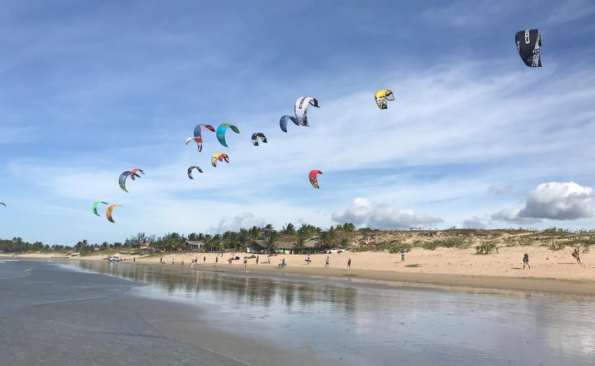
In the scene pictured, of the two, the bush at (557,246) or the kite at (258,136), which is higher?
the kite at (258,136)

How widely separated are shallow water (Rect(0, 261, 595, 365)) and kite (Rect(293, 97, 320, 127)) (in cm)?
1123

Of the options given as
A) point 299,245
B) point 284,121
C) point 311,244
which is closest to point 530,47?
point 284,121

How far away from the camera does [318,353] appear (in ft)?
29.8

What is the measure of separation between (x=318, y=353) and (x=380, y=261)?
34.2 metres

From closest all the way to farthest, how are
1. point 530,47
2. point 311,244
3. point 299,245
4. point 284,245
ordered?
1. point 530,47
2. point 299,245
3. point 311,244
4. point 284,245

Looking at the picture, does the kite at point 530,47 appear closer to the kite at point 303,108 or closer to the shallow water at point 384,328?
the shallow water at point 384,328

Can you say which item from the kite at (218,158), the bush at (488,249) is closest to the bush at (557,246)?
the bush at (488,249)

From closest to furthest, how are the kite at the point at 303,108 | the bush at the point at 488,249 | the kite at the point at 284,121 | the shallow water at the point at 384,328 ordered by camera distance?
1. the shallow water at the point at 384,328
2. the kite at the point at 303,108
3. the kite at the point at 284,121
4. the bush at the point at 488,249

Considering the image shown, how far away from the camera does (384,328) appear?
11.8m

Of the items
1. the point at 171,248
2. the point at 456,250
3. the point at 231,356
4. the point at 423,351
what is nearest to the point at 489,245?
the point at 456,250

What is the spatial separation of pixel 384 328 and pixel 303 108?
55.0 ft

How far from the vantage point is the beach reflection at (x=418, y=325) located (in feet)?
29.4

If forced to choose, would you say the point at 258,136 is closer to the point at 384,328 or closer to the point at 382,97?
the point at 382,97

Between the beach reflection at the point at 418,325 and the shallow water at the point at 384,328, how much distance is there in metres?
0.03
